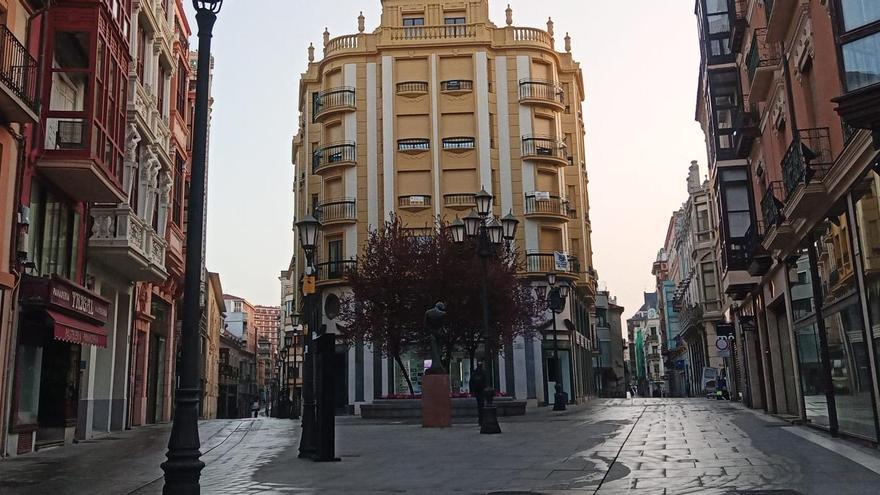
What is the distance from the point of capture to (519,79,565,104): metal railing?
147ft

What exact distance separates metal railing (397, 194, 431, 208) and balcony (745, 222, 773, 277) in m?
23.0

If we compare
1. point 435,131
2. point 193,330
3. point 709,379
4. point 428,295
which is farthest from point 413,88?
point 193,330

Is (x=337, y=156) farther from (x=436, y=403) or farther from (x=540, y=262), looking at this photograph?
(x=436, y=403)

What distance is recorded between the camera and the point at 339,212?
44.2 m

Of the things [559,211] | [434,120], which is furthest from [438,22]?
[559,211]

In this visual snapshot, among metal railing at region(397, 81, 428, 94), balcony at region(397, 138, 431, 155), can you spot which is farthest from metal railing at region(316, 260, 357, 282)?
metal railing at region(397, 81, 428, 94)

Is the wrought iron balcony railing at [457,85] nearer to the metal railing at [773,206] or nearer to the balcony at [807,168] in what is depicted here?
the metal railing at [773,206]

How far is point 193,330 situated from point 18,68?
984cm

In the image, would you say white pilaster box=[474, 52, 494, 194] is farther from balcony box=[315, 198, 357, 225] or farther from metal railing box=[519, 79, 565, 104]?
balcony box=[315, 198, 357, 225]

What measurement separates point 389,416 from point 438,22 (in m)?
27.1

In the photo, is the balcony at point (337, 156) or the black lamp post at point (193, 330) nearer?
the black lamp post at point (193, 330)

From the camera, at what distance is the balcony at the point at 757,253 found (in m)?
21.0

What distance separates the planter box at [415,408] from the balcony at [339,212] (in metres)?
17.1

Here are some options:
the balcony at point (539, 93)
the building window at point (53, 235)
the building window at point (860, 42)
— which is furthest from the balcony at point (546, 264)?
the building window at point (860, 42)
